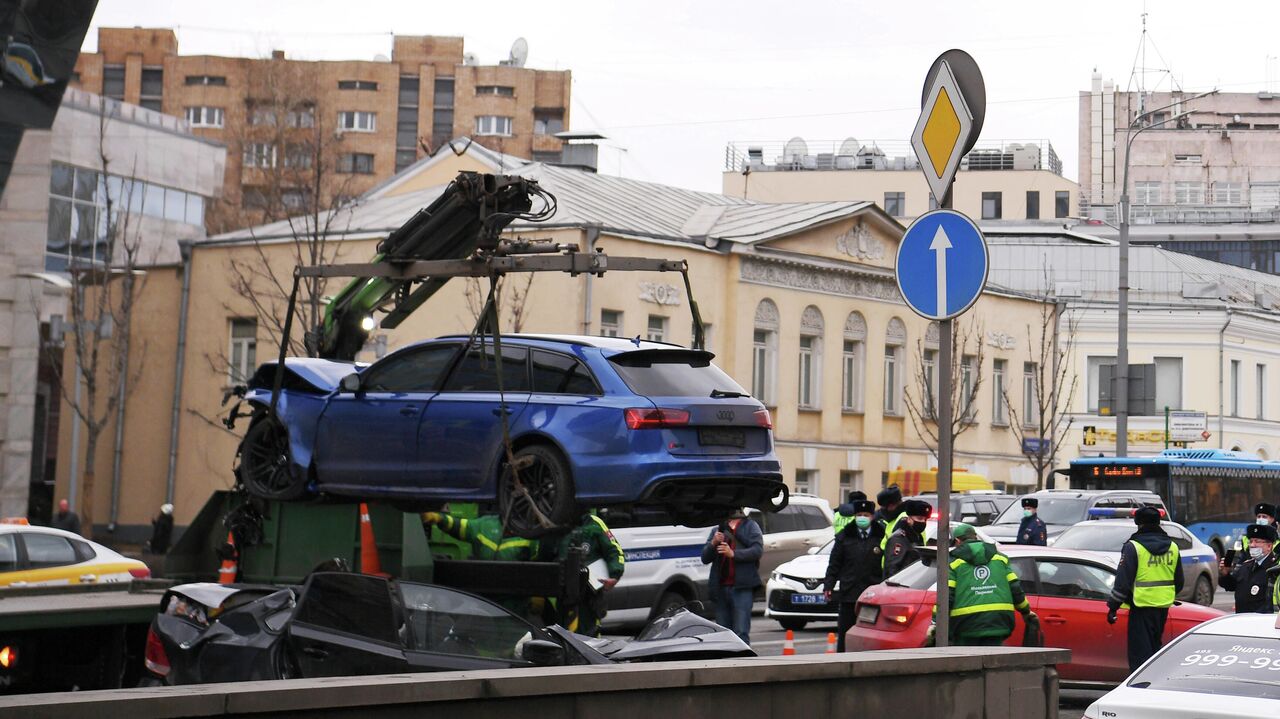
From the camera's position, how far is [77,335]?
40.6m

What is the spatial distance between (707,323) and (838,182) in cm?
4310

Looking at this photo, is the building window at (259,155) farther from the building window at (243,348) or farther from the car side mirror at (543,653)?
the car side mirror at (543,653)

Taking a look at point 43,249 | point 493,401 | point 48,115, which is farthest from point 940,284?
point 43,249

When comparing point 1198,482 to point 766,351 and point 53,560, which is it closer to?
point 766,351

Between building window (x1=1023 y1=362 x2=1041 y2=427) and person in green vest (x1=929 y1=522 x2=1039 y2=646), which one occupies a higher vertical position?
building window (x1=1023 y1=362 x2=1041 y2=427)

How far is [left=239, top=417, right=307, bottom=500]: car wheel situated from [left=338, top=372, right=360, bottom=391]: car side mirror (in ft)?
1.99

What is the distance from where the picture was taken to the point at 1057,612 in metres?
16.5

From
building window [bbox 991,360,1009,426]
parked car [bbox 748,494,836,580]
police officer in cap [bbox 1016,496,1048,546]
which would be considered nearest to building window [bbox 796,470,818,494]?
building window [bbox 991,360,1009,426]

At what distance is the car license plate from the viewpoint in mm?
11305

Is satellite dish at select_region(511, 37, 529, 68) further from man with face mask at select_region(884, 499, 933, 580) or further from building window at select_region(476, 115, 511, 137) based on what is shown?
man with face mask at select_region(884, 499, 933, 580)

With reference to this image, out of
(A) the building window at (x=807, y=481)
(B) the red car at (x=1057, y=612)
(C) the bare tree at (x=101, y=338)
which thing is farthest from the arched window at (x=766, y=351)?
(B) the red car at (x=1057, y=612)

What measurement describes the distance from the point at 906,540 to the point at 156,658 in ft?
26.2

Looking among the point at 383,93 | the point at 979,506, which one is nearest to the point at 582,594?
the point at 979,506

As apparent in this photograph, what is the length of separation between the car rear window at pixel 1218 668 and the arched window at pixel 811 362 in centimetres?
3447
